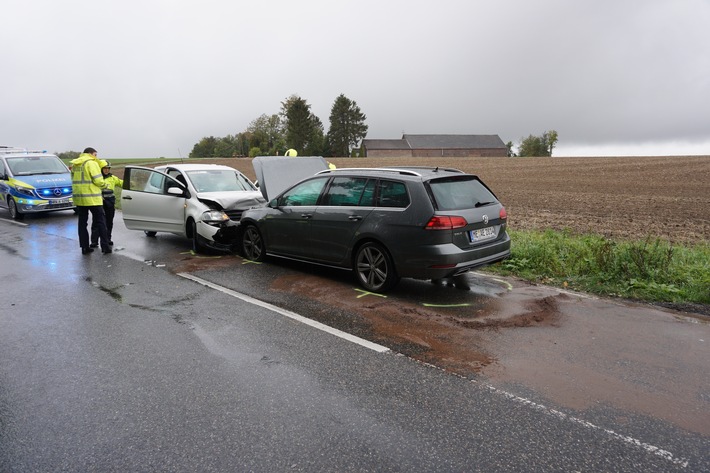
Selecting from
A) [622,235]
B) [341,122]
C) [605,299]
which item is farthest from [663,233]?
[341,122]

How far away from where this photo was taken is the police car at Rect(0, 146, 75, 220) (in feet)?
48.5

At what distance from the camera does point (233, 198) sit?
33.0 ft

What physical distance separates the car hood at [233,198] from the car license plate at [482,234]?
16.6 ft

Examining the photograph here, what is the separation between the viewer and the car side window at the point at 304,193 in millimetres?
7891

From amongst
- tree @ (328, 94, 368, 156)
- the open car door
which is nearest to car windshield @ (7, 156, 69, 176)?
the open car door

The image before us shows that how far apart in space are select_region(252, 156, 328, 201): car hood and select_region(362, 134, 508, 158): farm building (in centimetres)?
10870

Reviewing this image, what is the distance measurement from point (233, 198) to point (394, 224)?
459cm

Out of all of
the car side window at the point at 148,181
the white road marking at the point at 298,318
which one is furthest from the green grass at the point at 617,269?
the car side window at the point at 148,181

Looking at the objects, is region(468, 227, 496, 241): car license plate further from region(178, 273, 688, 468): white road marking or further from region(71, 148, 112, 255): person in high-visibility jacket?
region(71, 148, 112, 255): person in high-visibility jacket

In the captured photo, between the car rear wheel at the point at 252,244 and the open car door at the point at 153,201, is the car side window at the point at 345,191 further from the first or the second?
the open car door at the point at 153,201

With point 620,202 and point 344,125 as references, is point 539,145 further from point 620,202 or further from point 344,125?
point 620,202

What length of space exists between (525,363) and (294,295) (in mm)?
3282

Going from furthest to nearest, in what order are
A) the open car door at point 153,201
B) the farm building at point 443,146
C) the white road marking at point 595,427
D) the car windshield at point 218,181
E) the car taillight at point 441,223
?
the farm building at point 443,146
the car windshield at point 218,181
the open car door at point 153,201
the car taillight at point 441,223
the white road marking at point 595,427

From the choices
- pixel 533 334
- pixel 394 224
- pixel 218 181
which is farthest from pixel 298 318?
pixel 218 181
